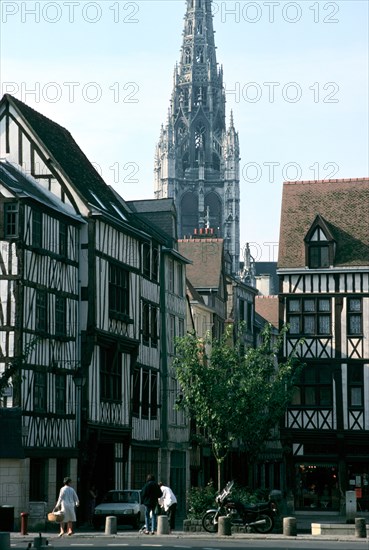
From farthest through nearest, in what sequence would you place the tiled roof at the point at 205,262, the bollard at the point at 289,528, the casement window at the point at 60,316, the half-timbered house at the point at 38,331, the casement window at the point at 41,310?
the tiled roof at the point at 205,262, the casement window at the point at 60,316, the casement window at the point at 41,310, the half-timbered house at the point at 38,331, the bollard at the point at 289,528

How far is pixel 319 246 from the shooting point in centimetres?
5278

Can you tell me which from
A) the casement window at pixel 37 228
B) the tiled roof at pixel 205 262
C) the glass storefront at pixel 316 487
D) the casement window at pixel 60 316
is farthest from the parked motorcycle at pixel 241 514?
the tiled roof at pixel 205 262

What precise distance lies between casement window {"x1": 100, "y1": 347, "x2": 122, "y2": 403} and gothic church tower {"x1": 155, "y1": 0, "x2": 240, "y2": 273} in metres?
110

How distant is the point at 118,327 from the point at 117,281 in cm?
154

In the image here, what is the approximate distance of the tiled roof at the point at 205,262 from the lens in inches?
2388

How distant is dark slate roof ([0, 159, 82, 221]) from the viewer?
3797 centimetres

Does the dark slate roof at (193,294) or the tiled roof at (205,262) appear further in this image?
the tiled roof at (205,262)

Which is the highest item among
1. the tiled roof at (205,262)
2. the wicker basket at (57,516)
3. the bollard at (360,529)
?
the tiled roof at (205,262)

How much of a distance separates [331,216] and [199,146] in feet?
359

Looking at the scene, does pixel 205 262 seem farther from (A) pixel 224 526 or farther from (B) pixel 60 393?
(A) pixel 224 526

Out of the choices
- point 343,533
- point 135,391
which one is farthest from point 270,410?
point 343,533

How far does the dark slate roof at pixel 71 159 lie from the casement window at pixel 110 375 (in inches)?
185

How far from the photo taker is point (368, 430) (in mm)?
51000

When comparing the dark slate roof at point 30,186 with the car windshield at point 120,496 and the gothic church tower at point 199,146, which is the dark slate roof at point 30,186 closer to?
the car windshield at point 120,496
